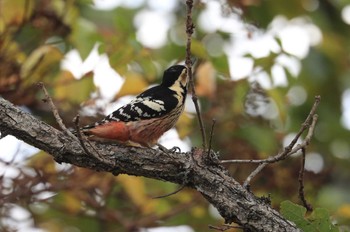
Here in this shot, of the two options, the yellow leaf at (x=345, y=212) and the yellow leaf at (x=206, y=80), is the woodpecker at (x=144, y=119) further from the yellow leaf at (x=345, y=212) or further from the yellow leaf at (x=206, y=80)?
the yellow leaf at (x=345, y=212)

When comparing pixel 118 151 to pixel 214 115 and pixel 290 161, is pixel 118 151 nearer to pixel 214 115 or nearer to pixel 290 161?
pixel 214 115

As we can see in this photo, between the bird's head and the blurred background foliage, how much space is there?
0.30m

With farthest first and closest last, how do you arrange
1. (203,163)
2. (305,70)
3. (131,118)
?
(305,70) → (131,118) → (203,163)

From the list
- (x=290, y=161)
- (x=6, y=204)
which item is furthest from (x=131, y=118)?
(x=290, y=161)

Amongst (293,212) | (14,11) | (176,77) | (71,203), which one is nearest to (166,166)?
(293,212)

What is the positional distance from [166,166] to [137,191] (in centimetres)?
197

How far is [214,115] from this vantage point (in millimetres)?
5625

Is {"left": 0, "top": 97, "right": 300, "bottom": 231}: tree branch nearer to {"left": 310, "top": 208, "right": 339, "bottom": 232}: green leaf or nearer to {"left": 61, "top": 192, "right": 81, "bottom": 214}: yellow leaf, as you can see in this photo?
{"left": 310, "top": 208, "right": 339, "bottom": 232}: green leaf

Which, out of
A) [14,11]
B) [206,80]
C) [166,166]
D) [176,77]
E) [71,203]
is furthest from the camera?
[71,203]

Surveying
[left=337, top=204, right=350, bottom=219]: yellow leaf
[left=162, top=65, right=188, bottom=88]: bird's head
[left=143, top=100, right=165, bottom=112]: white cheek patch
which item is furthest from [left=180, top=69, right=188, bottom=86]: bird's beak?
[left=337, top=204, right=350, bottom=219]: yellow leaf

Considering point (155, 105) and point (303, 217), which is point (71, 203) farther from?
point (303, 217)

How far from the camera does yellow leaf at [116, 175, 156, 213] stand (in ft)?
16.8

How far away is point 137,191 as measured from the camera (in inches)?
204

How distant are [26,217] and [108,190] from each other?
645 millimetres
